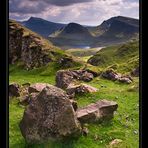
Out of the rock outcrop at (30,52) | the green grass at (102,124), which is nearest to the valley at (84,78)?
the green grass at (102,124)

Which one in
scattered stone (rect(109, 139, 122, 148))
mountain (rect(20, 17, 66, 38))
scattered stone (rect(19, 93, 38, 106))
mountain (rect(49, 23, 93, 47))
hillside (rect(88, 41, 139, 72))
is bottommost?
scattered stone (rect(109, 139, 122, 148))

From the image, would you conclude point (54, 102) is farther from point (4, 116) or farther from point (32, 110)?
point (4, 116)

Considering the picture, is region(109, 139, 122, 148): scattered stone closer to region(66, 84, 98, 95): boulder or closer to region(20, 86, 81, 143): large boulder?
region(20, 86, 81, 143): large boulder

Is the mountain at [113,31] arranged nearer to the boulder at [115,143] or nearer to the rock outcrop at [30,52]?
the boulder at [115,143]

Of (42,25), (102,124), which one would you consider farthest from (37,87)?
(102,124)

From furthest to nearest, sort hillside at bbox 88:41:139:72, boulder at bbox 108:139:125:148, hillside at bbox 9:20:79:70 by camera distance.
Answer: hillside at bbox 9:20:79:70 < boulder at bbox 108:139:125:148 < hillside at bbox 88:41:139:72

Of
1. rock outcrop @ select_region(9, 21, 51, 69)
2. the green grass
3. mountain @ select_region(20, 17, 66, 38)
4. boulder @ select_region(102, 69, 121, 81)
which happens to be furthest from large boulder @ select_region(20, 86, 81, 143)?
rock outcrop @ select_region(9, 21, 51, 69)

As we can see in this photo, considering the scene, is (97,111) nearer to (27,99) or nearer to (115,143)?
(115,143)
